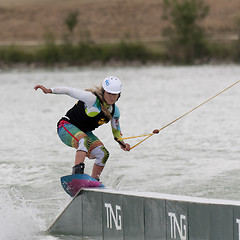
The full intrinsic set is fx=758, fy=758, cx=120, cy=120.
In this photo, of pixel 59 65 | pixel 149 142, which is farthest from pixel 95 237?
pixel 59 65

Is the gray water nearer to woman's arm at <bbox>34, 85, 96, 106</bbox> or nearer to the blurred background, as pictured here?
woman's arm at <bbox>34, 85, 96, 106</bbox>

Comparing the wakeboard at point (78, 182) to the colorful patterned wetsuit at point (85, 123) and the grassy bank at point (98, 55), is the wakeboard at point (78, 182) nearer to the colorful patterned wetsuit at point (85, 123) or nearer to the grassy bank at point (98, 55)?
the colorful patterned wetsuit at point (85, 123)

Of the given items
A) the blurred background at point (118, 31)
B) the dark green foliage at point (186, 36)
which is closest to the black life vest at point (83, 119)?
the blurred background at point (118, 31)

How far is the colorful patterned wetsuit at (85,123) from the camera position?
29.2 feet

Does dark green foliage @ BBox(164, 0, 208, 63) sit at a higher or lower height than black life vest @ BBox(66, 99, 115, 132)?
higher

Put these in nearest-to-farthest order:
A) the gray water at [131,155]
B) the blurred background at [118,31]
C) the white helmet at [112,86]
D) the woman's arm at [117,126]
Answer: the white helmet at [112,86] < the woman's arm at [117,126] < the gray water at [131,155] < the blurred background at [118,31]

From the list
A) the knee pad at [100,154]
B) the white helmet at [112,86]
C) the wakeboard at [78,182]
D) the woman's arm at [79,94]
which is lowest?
the wakeboard at [78,182]

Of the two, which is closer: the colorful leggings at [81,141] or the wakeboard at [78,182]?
the wakeboard at [78,182]

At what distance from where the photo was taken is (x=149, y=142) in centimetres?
1750

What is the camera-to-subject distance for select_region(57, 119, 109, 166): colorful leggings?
9.05 m

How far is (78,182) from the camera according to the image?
889cm

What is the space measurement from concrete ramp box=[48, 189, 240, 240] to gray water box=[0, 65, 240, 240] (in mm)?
405

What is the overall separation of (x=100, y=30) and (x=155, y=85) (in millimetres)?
59473

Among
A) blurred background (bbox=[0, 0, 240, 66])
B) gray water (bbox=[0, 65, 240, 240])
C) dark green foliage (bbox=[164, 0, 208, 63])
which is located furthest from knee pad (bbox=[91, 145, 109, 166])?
dark green foliage (bbox=[164, 0, 208, 63])
